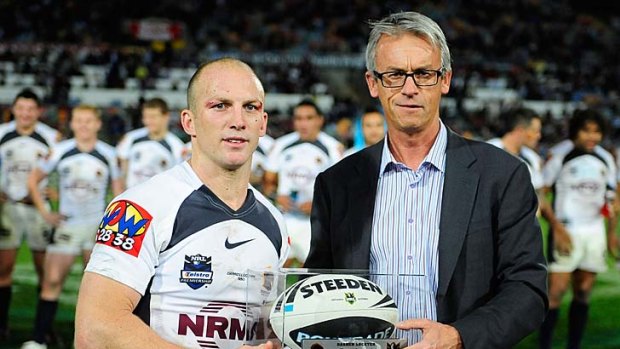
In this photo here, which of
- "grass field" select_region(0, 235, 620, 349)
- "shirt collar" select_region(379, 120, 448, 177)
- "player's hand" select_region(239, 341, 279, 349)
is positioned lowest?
"grass field" select_region(0, 235, 620, 349)

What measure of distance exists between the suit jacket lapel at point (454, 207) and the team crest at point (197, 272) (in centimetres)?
78

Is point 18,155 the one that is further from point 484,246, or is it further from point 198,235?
point 484,246

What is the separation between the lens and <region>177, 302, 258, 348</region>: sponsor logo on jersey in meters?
3.31

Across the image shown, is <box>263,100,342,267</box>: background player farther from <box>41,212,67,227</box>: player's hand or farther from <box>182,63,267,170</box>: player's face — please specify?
<box>182,63,267,170</box>: player's face

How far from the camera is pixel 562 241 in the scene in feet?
31.7

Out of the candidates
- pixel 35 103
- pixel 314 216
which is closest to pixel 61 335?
pixel 35 103

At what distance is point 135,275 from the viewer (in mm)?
3174

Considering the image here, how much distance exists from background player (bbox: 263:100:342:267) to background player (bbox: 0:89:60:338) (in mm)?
2488

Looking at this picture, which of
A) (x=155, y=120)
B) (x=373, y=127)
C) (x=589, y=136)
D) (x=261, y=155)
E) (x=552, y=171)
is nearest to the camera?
(x=589, y=136)

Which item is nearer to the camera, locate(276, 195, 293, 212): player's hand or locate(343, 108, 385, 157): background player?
locate(343, 108, 385, 157): background player

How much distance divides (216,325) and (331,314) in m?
0.49

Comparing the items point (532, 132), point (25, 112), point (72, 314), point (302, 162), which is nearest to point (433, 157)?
point (532, 132)

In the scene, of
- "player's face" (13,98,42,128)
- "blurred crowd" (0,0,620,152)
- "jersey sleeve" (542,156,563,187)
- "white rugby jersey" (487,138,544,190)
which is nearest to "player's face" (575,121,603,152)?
"jersey sleeve" (542,156,563,187)

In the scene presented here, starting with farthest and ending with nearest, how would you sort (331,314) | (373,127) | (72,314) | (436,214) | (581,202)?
(72,314) → (581,202) → (373,127) → (436,214) → (331,314)
